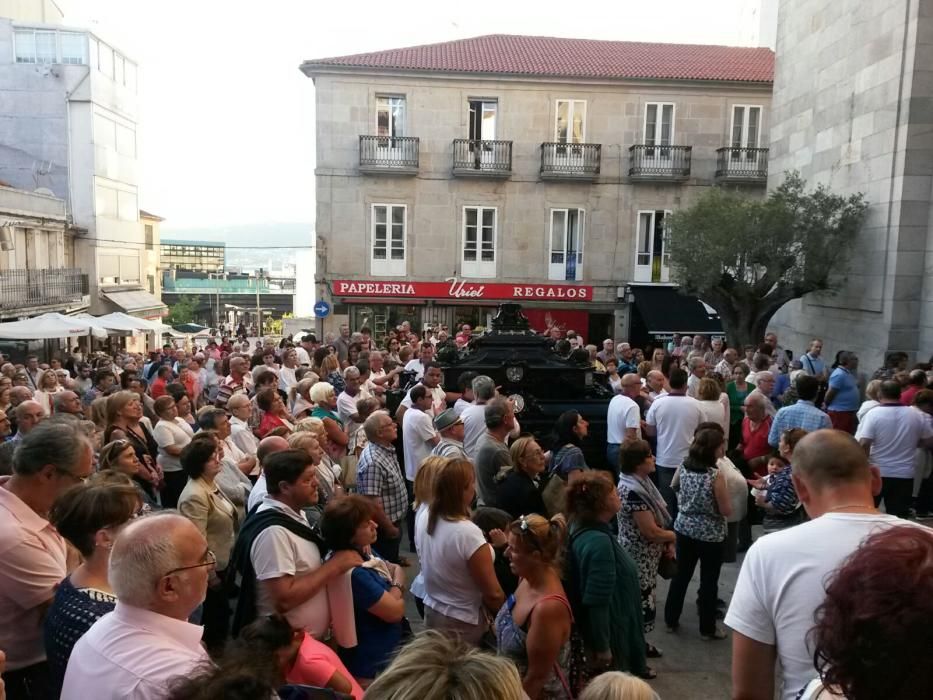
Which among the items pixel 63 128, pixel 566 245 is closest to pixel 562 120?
pixel 566 245

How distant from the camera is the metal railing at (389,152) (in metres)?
22.1

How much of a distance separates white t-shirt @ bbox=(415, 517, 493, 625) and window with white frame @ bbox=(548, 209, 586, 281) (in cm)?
1990

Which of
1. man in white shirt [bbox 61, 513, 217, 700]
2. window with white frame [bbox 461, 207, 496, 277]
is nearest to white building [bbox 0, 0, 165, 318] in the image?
window with white frame [bbox 461, 207, 496, 277]

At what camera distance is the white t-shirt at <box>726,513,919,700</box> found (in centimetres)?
234

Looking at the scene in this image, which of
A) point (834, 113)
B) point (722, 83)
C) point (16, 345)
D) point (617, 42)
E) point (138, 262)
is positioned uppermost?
point (617, 42)

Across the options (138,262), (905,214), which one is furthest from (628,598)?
(138,262)

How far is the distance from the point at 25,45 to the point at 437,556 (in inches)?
1258

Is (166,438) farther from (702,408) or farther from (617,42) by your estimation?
(617,42)

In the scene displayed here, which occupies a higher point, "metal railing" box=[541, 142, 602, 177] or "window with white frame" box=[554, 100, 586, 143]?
"window with white frame" box=[554, 100, 586, 143]

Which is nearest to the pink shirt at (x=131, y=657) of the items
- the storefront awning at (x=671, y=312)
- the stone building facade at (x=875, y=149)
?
the stone building facade at (x=875, y=149)

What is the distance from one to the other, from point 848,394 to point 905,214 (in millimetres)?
5825

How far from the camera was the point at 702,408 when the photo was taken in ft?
22.4

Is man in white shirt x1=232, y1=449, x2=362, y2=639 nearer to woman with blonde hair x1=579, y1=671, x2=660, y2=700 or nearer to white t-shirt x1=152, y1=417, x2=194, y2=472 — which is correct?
woman with blonde hair x1=579, y1=671, x2=660, y2=700

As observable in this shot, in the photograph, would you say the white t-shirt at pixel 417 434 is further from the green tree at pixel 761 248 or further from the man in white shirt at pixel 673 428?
the green tree at pixel 761 248
